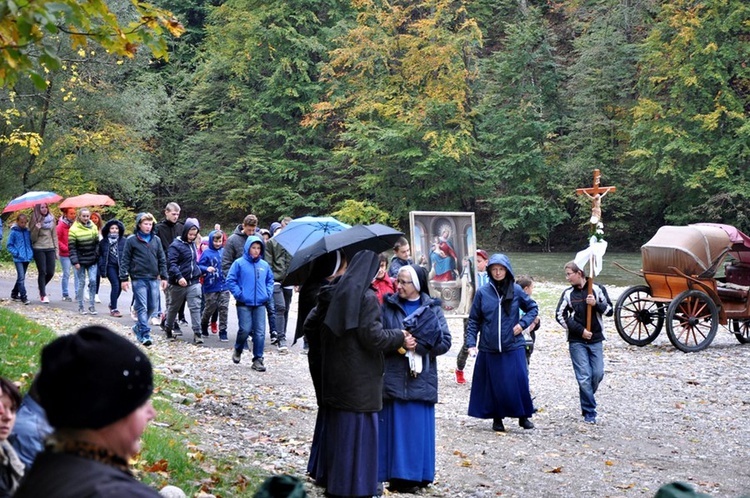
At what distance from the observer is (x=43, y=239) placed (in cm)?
1778

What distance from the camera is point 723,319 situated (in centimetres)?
1700

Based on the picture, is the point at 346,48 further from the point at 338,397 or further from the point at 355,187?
the point at 338,397

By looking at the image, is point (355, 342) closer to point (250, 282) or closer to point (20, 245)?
point (250, 282)

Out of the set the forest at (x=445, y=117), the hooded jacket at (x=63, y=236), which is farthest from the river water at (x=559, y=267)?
the hooded jacket at (x=63, y=236)

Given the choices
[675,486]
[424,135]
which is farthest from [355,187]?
[675,486]

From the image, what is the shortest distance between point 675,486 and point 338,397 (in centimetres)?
445

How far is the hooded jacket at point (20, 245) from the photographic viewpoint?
1750 cm

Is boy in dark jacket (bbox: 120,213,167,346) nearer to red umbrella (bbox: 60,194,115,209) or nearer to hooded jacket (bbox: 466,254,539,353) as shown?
red umbrella (bbox: 60,194,115,209)

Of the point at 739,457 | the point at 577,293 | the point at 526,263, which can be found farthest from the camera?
the point at 526,263

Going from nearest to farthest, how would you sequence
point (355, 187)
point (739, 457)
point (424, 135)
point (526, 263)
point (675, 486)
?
point (675, 486) < point (739, 457) < point (526, 263) < point (424, 135) < point (355, 187)

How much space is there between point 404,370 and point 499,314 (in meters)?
2.64

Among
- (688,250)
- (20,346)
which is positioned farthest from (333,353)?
(688,250)

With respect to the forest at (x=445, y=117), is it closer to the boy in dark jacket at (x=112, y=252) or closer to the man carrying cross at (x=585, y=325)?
the boy in dark jacket at (x=112, y=252)

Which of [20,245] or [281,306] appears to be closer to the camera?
[281,306]
